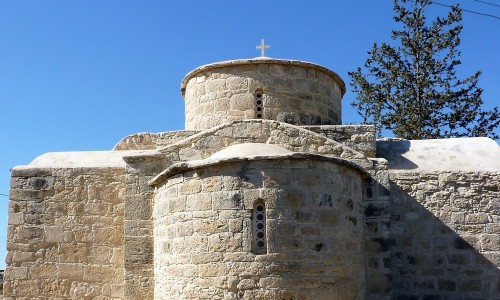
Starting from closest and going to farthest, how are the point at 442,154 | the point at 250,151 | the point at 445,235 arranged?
the point at 250,151
the point at 445,235
the point at 442,154

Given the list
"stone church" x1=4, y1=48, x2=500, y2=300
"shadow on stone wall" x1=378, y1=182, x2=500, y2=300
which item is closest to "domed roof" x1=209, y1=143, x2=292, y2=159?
"stone church" x1=4, y1=48, x2=500, y2=300

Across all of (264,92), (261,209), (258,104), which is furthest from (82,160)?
(261,209)

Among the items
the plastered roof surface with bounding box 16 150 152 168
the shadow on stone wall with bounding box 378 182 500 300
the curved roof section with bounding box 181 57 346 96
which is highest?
the curved roof section with bounding box 181 57 346 96

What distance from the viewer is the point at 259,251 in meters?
5.85

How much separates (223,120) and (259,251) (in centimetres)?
294

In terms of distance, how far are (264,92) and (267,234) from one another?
117 inches

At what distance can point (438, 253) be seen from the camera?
7168 mm

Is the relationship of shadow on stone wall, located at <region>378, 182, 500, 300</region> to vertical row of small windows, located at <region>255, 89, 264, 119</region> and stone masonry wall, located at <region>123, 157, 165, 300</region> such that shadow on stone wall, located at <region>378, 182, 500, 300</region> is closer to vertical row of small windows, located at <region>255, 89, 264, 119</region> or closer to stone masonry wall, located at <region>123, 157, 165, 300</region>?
vertical row of small windows, located at <region>255, 89, 264, 119</region>

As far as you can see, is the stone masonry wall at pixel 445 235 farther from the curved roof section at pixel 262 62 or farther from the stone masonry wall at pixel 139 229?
the stone masonry wall at pixel 139 229

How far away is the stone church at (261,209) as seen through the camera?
5.93 meters

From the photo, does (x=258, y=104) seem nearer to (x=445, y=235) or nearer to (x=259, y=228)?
(x=259, y=228)

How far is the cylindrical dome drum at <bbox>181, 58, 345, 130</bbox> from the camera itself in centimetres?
824

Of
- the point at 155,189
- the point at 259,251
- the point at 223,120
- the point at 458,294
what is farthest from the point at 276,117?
the point at 458,294

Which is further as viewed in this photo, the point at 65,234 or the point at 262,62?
the point at 262,62
